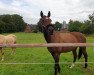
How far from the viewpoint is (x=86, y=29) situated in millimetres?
68188

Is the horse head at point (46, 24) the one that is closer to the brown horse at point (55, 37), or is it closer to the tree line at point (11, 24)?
the brown horse at point (55, 37)

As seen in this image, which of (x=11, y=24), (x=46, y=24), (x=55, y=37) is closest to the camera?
(x=46, y=24)

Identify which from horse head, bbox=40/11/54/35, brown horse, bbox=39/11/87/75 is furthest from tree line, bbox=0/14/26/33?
horse head, bbox=40/11/54/35

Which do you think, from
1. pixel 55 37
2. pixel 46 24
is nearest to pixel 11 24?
pixel 55 37

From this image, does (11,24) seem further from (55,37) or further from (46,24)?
(46,24)

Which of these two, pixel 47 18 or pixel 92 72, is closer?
pixel 47 18

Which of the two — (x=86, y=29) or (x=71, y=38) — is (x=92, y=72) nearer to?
(x=71, y=38)

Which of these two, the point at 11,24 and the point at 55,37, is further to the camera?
the point at 11,24

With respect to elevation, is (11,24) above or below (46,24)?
below

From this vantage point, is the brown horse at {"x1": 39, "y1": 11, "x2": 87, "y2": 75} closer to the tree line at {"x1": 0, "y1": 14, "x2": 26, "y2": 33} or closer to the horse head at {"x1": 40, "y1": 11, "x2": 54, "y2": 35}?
the horse head at {"x1": 40, "y1": 11, "x2": 54, "y2": 35}

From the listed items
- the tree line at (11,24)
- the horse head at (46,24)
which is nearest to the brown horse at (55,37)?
the horse head at (46,24)

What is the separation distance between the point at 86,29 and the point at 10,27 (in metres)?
30.4

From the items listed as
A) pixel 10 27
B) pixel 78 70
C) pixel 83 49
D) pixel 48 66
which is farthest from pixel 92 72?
pixel 10 27

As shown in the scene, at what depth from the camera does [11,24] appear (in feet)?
275
